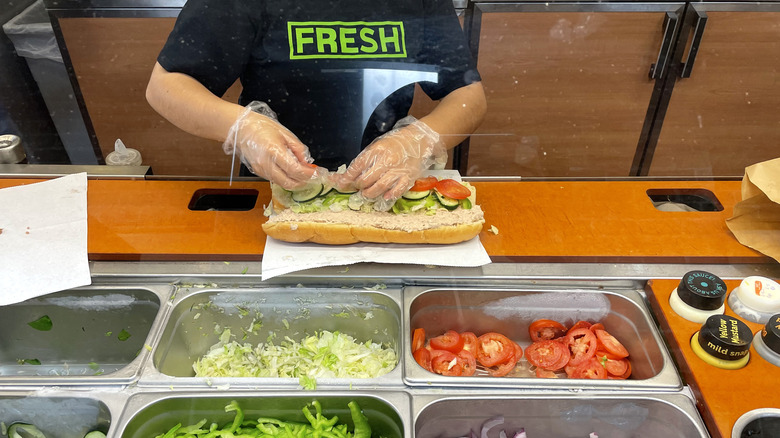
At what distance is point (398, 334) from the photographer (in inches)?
61.9

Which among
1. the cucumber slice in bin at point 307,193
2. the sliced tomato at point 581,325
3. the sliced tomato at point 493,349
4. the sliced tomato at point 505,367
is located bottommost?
the sliced tomato at point 505,367

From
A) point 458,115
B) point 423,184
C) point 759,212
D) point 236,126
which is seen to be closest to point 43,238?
point 236,126

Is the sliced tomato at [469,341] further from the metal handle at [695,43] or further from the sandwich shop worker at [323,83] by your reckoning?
the metal handle at [695,43]

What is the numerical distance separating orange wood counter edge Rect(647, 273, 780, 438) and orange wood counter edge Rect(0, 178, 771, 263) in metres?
0.30

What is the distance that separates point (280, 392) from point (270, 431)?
0.36ft

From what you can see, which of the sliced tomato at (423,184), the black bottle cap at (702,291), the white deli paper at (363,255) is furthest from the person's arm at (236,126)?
the black bottle cap at (702,291)

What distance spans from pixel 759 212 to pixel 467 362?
1154mm

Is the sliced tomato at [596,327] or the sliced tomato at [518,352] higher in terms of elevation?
the sliced tomato at [596,327]

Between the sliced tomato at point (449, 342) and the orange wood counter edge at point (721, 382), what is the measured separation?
1.97ft

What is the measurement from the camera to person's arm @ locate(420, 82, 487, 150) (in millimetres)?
1889

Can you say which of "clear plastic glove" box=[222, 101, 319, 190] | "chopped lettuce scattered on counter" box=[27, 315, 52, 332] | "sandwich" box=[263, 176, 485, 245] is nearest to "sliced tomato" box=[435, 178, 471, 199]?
"sandwich" box=[263, 176, 485, 245]

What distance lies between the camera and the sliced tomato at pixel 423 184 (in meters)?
1.72

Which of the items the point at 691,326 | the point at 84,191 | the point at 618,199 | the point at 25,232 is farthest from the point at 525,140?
the point at 25,232

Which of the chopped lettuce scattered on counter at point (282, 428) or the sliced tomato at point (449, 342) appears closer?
the chopped lettuce scattered on counter at point (282, 428)
